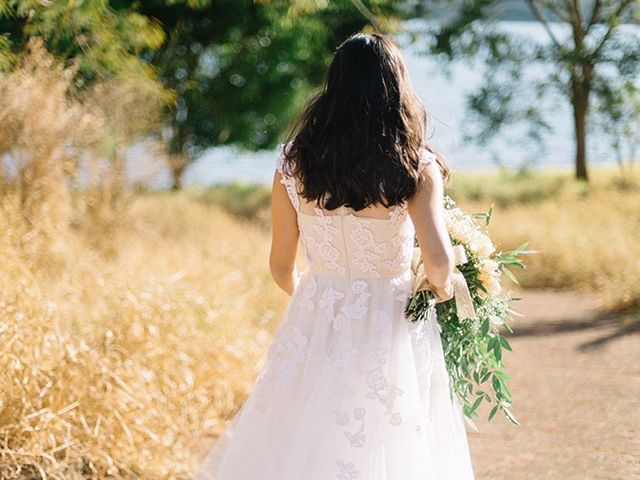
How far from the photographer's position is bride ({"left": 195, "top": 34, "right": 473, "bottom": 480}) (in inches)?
105

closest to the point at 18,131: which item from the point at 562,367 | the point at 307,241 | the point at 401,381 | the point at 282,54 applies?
the point at 307,241

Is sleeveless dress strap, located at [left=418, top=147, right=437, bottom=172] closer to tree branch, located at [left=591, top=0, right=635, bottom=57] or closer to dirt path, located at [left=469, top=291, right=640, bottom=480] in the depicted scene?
dirt path, located at [left=469, top=291, right=640, bottom=480]

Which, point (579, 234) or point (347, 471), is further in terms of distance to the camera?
point (579, 234)

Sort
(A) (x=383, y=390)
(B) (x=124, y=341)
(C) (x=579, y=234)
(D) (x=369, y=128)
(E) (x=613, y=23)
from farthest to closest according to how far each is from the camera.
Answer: (E) (x=613, y=23)
(C) (x=579, y=234)
(B) (x=124, y=341)
(A) (x=383, y=390)
(D) (x=369, y=128)

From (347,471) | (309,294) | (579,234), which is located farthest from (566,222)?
(347,471)

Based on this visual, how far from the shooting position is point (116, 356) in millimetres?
4391

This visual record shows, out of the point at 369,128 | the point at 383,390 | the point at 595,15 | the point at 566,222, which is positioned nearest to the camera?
the point at 369,128

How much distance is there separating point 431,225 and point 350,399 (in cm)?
63

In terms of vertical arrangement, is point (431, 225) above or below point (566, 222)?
below

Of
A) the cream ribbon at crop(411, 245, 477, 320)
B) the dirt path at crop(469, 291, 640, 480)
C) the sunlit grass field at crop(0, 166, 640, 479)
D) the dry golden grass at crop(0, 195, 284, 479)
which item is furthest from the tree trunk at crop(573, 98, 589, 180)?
the cream ribbon at crop(411, 245, 477, 320)

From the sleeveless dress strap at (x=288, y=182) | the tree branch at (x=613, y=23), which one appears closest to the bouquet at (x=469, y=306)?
the sleeveless dress strap at (x=288, y=182)

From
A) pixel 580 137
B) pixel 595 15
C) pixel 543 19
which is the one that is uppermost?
pixel 543 19

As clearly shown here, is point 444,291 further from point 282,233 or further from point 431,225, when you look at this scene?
point 282,233

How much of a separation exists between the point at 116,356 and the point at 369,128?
7.54 ft
